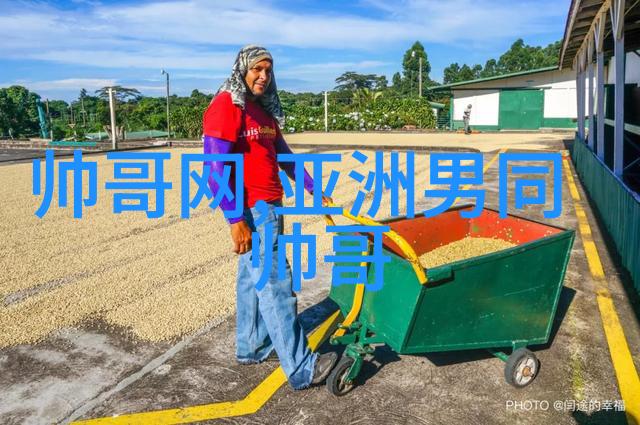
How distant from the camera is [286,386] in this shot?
3615 mm

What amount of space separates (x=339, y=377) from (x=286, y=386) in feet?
1.47

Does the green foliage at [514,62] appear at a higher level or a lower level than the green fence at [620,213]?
higher

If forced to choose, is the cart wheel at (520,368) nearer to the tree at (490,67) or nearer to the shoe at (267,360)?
the shoe at (267,360)

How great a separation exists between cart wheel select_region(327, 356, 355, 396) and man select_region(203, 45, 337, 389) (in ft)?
0.21

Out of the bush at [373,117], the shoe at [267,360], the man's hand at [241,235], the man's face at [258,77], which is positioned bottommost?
the shoe at [267,360]

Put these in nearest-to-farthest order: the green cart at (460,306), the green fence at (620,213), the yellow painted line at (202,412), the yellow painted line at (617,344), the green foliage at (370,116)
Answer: the green cart at (460,306) < the yellow painted line at (202,412) < the yellow painted line at (617,344) < the green fence at (620,213) < the green foliage at (370,116)

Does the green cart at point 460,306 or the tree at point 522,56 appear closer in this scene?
the green cart at point 460,306

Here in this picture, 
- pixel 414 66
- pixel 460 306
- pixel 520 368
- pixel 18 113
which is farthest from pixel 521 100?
pixel 414 66

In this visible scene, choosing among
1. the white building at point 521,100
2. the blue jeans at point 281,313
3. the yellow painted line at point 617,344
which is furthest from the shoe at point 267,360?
the white building at point 521,100

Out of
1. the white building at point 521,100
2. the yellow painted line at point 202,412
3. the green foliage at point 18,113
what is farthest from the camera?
the green foliage at point 18,113

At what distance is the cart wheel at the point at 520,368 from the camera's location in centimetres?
350

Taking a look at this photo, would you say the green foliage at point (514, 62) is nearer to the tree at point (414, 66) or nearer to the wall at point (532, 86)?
the tree at point (414, 66)

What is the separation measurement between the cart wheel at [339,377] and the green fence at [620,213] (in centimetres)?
339

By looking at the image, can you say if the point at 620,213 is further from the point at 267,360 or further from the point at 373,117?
the point at 373,117
